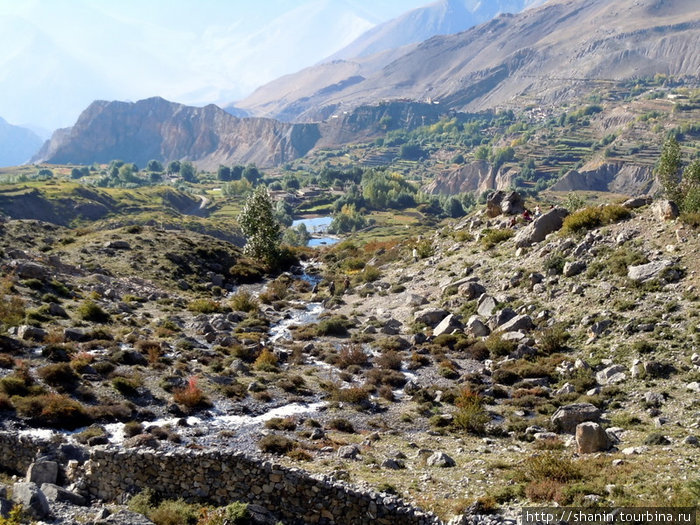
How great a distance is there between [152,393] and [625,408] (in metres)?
21.1

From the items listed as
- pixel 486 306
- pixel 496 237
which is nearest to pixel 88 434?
pixel 486 306

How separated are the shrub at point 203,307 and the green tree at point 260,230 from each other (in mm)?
25057

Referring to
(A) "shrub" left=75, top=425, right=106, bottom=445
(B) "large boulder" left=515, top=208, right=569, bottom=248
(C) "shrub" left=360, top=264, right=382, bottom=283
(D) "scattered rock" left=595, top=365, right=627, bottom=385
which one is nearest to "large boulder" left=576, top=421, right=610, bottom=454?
(D) "scattered rock" left=595, top=365, right=627, bottom=385

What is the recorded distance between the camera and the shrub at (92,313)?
38344 millimetres

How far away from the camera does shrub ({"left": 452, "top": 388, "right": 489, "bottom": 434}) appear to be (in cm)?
2384

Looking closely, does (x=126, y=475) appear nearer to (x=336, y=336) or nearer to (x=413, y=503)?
(x=413, y=503)

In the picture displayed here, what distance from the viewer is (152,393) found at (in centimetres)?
2758

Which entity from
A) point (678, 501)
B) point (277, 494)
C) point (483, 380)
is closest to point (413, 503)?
point (277, 494)

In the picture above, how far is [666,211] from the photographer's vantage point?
3803 cm

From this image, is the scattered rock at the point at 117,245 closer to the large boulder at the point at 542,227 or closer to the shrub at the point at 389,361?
the shrub at the point at 389,361

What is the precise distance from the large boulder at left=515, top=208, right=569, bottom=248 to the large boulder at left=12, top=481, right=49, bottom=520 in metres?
39.6

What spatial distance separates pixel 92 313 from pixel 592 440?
32004 mm

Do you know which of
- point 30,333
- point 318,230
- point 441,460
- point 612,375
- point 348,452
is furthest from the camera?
point 318,230

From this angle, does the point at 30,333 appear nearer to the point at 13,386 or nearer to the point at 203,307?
→ the point at 13,386
